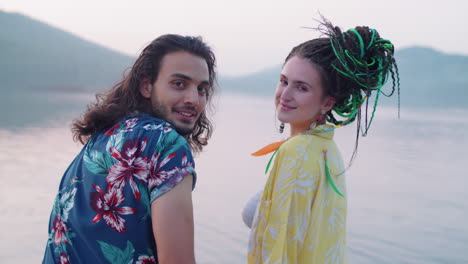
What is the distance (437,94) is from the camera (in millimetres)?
68562

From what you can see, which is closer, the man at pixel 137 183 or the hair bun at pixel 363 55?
the man at pixel 137 183

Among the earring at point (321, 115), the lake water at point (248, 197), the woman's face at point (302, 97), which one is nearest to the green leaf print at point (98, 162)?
the woman's face at point (302, 97)

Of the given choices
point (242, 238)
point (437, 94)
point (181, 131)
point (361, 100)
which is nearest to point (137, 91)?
point (181, 131)

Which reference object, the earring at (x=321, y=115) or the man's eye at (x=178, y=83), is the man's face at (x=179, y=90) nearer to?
the man's eye at (x=178, y=83)

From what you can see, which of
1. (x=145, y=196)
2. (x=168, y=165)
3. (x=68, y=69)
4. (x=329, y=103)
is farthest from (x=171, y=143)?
(x=68, y=69)

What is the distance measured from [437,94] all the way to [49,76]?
53566 millimetres

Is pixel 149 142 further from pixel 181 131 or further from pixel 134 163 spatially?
pixel 181 131

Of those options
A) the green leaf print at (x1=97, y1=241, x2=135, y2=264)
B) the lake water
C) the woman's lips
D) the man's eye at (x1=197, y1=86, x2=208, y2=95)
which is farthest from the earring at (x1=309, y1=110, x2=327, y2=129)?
the lake water

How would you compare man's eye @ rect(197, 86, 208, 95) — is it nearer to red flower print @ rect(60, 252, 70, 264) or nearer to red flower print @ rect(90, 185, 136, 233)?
red flower print @ rect(90, 185, 136, 233)

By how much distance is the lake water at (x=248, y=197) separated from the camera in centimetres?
449

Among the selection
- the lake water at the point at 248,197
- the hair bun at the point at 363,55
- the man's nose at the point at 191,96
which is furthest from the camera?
the lake water at the point at 248,197

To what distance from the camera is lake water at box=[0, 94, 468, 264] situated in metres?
4.49

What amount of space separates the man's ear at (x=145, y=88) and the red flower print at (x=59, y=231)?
1.79 feet

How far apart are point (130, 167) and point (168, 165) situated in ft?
0.42
